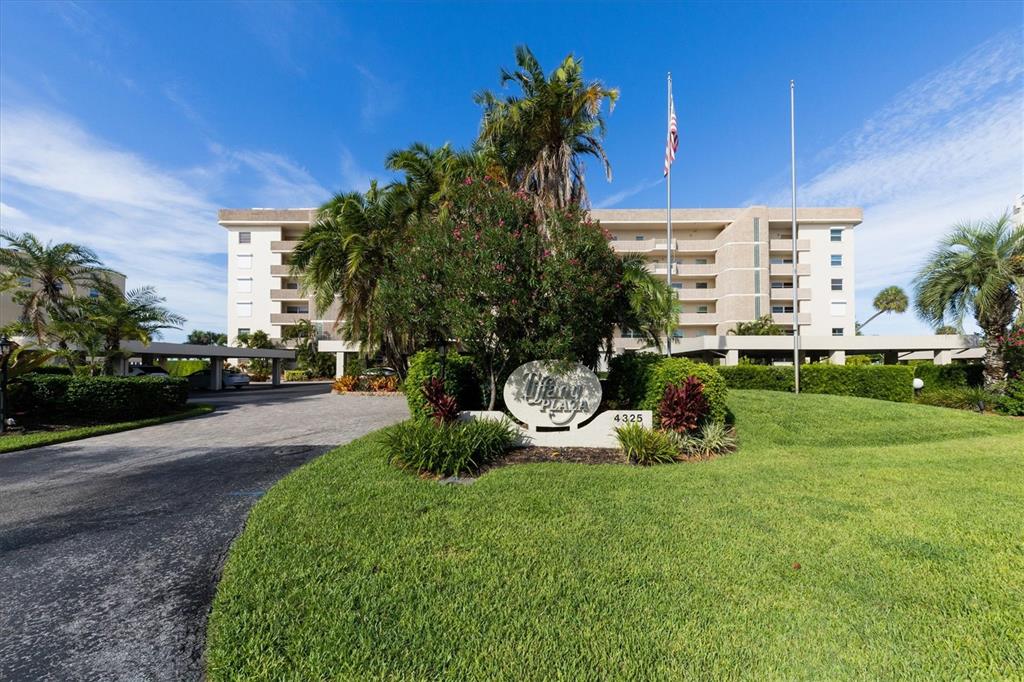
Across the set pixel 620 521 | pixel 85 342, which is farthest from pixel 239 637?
pixel 85 342

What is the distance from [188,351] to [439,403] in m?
19.7

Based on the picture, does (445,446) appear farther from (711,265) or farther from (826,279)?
(826,279)

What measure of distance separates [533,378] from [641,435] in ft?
7.70

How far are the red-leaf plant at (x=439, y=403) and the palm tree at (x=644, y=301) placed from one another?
445cm

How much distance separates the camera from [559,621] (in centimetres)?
273

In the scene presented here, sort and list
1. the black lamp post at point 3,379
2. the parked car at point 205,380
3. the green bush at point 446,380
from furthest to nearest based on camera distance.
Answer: the parked car at point 205,380
the black lamp post at point 3,379
the green bush at point 446,380

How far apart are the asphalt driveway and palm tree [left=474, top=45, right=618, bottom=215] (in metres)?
10.2

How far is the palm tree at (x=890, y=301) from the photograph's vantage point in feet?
142

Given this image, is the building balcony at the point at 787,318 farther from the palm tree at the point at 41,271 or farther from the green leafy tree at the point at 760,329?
the palm tree at the point at 41,271

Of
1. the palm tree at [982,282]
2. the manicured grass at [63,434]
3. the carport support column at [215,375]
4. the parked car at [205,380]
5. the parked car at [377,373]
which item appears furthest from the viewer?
the parked car at [205,380]

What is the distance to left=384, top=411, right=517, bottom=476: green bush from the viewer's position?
6426 mm

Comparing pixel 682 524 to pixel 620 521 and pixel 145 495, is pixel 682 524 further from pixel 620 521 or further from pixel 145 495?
pixel 145 495

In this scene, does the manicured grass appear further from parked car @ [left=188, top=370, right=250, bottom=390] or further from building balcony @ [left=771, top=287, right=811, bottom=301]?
building balcony @ [left=771, top=287, right=811, bottom=301]

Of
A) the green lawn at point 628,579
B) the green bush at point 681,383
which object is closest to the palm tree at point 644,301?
the green bush at point 681,383
